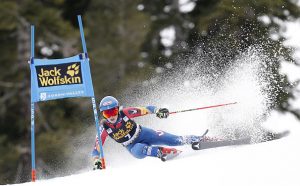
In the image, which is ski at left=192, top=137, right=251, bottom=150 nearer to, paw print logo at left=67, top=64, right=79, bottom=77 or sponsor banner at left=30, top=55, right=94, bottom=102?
sponsor banner at left=30, top=55, right=94, bottom=102

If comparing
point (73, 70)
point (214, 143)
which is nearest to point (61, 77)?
point (73, 70)

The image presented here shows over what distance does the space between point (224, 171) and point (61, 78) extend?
251 centimetres

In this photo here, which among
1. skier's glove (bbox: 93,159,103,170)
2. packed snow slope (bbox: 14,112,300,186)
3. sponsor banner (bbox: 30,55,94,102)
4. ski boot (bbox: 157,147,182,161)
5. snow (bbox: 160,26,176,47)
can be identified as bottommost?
packed snow slope (bbox: 14,112,300,186)

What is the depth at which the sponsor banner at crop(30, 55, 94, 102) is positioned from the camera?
7.75 meters

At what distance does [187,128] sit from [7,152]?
819cm

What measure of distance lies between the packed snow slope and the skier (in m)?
0.64

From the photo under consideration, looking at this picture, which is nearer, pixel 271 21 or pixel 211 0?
pixel 271 21

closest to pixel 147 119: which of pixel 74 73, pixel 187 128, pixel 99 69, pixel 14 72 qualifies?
pixel 187 128

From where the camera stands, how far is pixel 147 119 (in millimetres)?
11609

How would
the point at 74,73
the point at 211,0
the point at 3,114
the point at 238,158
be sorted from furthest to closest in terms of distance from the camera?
the point at 3,114 < the point at 211,0 < the point at 74,73 < the point at 238,158

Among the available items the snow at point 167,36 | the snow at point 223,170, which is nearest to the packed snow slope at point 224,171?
the snow at point 223,170

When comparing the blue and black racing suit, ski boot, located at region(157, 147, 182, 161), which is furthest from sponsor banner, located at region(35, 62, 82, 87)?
ski boot, located at region(157, 147, 182, 161)

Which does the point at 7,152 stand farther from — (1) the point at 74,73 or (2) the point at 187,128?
(1) the point at 74,73

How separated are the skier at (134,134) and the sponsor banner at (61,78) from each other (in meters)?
0.47
